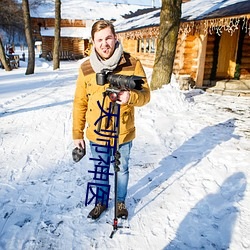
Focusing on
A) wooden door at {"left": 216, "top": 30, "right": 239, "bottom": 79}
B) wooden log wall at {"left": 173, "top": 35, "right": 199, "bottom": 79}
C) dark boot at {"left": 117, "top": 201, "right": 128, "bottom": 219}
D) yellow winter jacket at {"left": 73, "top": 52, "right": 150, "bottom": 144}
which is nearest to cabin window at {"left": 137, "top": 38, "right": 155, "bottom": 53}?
wooden log wall at {"left": 173, "top": 35, "right": 199, "bottom": 79}

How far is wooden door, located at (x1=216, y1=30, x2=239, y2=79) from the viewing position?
10.7m

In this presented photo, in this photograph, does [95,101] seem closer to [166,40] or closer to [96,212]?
[96,212]

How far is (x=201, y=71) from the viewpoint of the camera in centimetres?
994

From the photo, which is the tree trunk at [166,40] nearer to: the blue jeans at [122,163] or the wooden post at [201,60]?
the wooden post at [201,60]

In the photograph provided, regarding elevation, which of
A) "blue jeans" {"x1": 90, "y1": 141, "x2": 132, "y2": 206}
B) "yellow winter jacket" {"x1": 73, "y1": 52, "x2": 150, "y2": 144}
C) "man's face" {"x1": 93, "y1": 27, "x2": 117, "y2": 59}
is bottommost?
"blue jeans" {"x1": 90, "y1": 141, "x2": 132, "y2": 206}

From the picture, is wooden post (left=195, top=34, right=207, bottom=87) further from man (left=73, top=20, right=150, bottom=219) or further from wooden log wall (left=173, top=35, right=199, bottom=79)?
man (left=73, top=20, right=150, bottom=219)

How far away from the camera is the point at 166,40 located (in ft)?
23.1

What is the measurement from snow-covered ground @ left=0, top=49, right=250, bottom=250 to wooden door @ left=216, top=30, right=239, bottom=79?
6328mm

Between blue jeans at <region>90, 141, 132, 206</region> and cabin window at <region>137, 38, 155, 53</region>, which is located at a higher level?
cabin window at <region>137, 38, 155, 53</region>

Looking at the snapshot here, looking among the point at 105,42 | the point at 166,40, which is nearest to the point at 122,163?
the point at 105,42

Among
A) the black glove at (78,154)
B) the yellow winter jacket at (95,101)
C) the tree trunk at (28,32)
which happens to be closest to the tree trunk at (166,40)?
the yellow winter jacket at (95,101)

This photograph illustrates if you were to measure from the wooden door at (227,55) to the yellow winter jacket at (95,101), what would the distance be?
10.3 metres

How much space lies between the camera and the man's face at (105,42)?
1.80 m

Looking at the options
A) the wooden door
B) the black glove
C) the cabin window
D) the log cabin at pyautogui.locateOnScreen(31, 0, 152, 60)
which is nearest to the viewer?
the black glove
